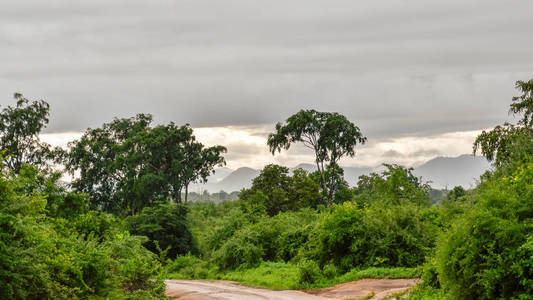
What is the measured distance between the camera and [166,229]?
4606 centimetres

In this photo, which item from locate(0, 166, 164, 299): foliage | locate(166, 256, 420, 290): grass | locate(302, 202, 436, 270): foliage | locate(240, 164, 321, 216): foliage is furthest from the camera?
locate(240, 164, 321, 216): foliage

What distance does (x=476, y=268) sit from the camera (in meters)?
12.8

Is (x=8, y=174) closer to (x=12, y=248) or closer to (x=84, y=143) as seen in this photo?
(x=12, y=248)

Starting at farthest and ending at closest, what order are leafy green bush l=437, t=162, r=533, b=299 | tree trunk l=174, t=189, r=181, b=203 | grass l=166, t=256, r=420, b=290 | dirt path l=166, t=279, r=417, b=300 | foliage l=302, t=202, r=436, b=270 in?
1. tree trunk l=174, t=189, r=181, b=203
2. foliage l=302, t=202, r=436, b=270
3. grass l=166, t=256, r=420, b=290
4. dirt path l=166, t=279, r=417, b=300
5. leafy green bush l=437, t=162, r=533, b=299

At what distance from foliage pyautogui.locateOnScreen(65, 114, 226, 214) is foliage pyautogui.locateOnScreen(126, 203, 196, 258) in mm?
13085

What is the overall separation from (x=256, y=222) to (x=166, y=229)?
7.79 metres

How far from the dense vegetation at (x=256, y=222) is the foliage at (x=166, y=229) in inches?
4.7

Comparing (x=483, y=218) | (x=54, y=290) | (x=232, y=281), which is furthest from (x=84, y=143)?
(x=483, y=218)

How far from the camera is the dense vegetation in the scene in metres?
12.7

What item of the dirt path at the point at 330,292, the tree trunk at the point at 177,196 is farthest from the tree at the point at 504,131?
the tree trunk at the point at 177,196

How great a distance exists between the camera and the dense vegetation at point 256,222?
12.7 metres

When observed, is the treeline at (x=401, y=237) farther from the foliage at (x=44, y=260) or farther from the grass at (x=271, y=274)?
the foliage at (x=44, y=260)

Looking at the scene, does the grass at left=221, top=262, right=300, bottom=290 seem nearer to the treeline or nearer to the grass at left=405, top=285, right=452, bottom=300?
the treeline

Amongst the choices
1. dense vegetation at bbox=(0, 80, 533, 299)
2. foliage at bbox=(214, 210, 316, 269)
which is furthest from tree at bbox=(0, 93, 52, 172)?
foliage at bbox=(214, 210, 316, 269)
